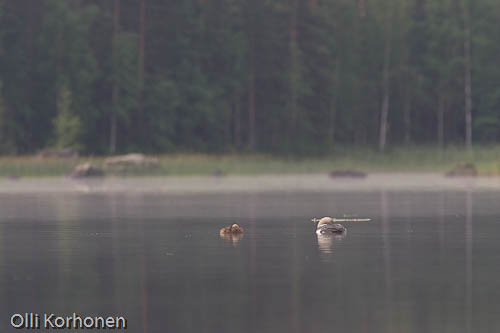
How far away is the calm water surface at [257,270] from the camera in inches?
511

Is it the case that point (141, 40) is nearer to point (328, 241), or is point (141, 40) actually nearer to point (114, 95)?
point (114, 95)

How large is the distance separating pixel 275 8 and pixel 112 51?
13.4 metres

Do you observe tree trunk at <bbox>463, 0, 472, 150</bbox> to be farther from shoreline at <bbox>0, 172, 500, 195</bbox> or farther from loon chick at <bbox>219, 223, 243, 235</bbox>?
loon chick at <bbox>219, 223, 243, 235</bbox>

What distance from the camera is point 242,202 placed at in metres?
36.5

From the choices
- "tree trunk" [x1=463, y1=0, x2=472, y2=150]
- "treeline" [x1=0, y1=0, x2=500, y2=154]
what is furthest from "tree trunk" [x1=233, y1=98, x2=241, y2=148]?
"tree trunk" [x1=463, y1=0, x2=472, y2=150]

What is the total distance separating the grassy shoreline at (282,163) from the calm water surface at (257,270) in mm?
27834

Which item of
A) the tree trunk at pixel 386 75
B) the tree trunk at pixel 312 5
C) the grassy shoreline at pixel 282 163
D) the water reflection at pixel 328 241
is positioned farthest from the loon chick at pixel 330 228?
the tree trunk at pixel 386 75

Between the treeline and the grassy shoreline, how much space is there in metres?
7.99

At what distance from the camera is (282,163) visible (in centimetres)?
6775

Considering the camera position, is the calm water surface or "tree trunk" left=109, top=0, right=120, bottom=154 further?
"tree trunk" left=109, top=0, right=120, bottom=154

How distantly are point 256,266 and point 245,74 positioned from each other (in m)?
74.3

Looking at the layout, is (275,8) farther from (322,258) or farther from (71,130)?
(322,258)

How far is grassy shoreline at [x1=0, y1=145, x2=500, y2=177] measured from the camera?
59719mm

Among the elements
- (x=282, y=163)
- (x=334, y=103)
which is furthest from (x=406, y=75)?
(x=282, y=163)
